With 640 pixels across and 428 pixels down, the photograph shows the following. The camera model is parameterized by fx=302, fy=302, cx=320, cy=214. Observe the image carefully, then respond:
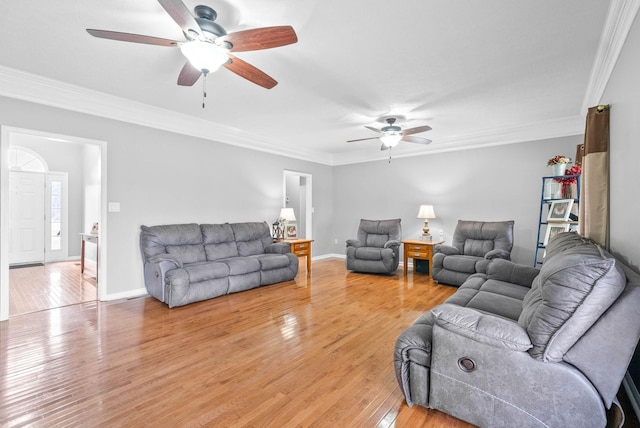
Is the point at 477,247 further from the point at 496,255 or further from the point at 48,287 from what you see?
the point at 48,287

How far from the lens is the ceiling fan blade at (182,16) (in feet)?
5.49

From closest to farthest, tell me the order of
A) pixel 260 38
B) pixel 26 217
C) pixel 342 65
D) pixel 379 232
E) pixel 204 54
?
pixel 260 38 < pixel 204 54 < pixel 342 65 < pixel 379 232 < pixel 26 217

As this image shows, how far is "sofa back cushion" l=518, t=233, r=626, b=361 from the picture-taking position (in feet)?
4.41

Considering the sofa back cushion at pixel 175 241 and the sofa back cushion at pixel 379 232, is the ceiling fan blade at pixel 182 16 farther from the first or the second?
the sofa back cushion at pixel 379 232

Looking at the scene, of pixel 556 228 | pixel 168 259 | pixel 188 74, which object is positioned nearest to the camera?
pixel 188 74

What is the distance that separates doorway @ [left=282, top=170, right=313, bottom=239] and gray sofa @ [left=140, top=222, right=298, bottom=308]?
4.84 feet

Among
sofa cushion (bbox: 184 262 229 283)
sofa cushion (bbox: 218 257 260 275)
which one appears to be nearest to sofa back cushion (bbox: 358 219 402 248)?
sofa cushion (bbox: 218 257 260 275)

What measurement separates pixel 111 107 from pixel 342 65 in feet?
9.99

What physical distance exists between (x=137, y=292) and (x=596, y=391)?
472 cm

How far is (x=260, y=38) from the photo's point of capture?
6.53 ft

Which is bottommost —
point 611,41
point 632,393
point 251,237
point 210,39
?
point 632,393

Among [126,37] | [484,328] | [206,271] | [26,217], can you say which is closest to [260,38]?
[126,37]

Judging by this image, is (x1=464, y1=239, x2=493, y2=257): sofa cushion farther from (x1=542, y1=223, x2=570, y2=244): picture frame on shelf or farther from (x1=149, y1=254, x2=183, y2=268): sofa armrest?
(x1=149, y1=254, x2=183, y2=268): sofa armrest

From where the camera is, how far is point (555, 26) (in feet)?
7.54
